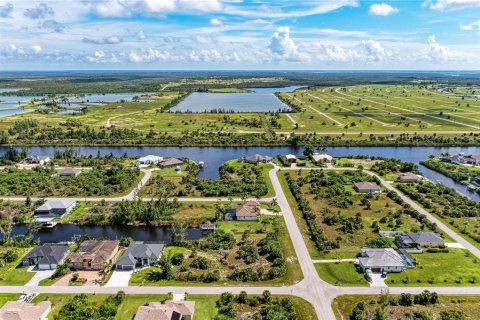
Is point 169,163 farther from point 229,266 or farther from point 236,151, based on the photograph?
point 229,266

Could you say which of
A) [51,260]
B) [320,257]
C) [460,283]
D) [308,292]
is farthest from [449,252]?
[51,260]

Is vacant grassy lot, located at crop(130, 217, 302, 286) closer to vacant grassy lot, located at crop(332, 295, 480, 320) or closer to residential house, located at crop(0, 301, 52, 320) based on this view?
vacant grassy lot, located at crop(332, 295, 480, 320)

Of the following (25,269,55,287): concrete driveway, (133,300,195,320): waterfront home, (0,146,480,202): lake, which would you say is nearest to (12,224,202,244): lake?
(25,269,55,287): concrete driveway

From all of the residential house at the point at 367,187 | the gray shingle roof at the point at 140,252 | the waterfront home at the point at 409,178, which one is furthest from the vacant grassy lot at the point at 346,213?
the gray shingle roof at the point at 140,252

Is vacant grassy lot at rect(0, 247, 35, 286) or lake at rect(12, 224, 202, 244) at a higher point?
vacant grassy lot at rect(0, 247, 35, 286)

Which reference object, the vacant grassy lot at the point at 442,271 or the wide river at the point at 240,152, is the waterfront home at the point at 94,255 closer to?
the vacant grassy lot at the point at 442,271

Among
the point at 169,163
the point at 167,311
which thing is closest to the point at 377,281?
the point at 167,311

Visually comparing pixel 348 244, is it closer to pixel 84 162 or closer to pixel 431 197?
pixel 431 197
